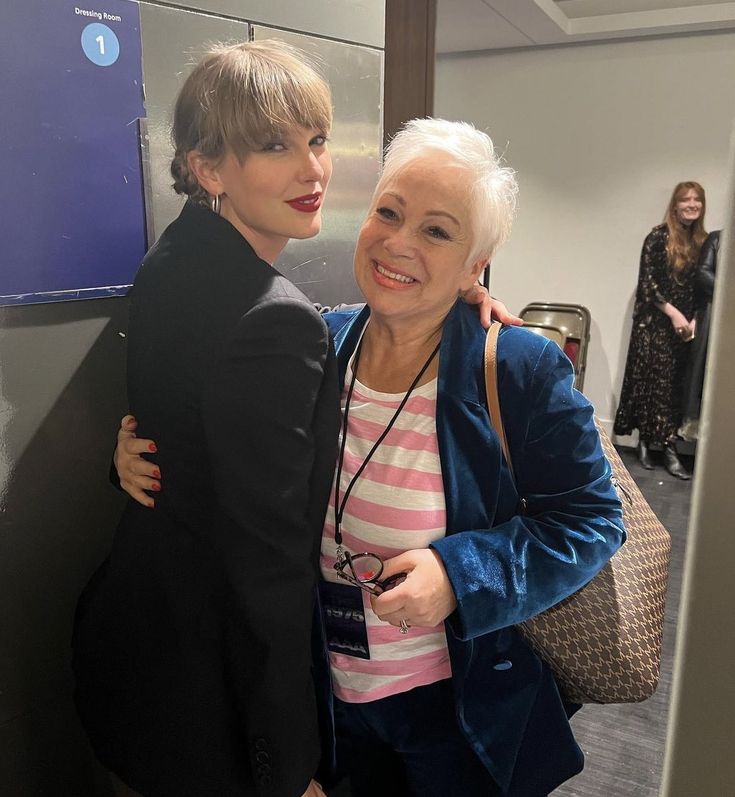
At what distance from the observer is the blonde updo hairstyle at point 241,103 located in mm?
894

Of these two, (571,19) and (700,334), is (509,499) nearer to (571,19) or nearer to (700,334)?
(700,334)

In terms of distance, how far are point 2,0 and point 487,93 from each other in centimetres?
479

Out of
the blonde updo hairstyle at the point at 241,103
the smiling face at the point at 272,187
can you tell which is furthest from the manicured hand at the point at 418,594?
the blonde updo hairstyle at the point at 241,103

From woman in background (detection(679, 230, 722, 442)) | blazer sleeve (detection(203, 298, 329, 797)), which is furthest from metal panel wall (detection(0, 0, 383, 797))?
woman in background (detection(679, 230, 722, 442))

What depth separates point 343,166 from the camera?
121cm

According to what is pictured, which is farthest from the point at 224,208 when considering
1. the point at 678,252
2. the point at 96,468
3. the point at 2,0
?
the point at 678,252

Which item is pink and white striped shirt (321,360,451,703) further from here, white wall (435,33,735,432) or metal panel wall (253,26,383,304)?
white wall (435,33,735,432)

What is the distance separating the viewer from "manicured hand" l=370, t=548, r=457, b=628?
2.96 feet

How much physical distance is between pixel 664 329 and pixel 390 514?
→ 3989 mm

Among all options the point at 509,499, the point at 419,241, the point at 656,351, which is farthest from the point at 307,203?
the point at 656,351

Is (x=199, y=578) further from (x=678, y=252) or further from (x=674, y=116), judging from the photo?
(x=674, y=116)

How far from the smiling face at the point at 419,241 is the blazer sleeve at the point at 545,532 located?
0.18m

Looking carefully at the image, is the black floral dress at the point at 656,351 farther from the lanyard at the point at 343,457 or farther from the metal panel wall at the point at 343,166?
the lanyard at the point at 343,457

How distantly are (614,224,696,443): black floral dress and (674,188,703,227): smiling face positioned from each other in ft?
0.44
